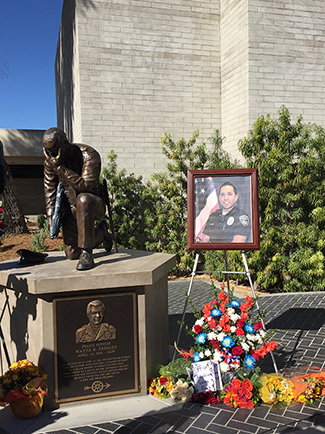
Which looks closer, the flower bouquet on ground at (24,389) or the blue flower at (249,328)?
the flower bouquet on ground at (24,389)

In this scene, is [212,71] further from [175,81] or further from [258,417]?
[258,417]

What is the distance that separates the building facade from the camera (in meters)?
9.55

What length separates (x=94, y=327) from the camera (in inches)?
140

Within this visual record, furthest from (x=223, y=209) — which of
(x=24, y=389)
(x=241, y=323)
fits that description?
(x=24, y=389)

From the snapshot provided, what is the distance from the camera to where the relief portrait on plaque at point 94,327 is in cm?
353

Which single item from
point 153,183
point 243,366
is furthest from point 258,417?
point 153,183

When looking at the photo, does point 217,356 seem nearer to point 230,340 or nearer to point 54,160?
point 230,340

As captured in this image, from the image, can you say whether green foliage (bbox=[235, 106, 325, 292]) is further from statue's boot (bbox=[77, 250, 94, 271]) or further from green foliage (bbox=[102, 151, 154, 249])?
statue's boot (bbox=[77, 250, 94, 271])

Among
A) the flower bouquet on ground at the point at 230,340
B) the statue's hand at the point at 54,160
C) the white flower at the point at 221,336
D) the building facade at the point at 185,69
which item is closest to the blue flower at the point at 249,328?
the flower bouquet on ground at the point at 230,340

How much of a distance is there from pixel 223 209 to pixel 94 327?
76.7 inches

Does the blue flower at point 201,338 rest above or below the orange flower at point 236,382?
above

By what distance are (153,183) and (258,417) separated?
7.90 metres

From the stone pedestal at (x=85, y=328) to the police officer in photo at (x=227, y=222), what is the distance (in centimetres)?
86

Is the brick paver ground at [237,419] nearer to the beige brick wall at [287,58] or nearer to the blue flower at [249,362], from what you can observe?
the blue flower at [249,362]
